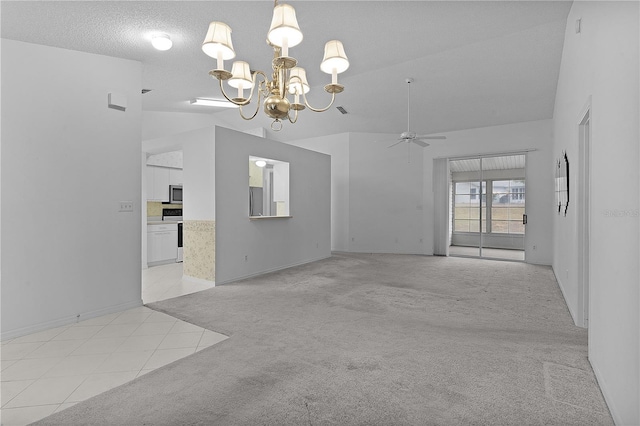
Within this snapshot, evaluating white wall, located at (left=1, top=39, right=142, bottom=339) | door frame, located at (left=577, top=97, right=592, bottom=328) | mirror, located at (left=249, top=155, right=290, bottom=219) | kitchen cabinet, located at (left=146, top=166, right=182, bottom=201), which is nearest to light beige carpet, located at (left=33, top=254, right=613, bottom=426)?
door frame, located at (left=577, top=97, right=592, bottom=328)

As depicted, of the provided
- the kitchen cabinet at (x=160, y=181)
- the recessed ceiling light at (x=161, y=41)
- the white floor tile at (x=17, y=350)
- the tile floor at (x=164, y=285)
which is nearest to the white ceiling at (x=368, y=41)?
the recessed ceiling light at (x=161, y=41)

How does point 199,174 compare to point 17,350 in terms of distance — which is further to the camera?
point 199,174

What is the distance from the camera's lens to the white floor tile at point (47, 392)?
197cm

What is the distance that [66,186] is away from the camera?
10.8ft

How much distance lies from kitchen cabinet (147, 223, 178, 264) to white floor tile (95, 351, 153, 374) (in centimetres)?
424

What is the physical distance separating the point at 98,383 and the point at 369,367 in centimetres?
186

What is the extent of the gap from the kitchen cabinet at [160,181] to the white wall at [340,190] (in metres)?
3.95

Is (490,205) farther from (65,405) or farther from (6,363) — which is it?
(6,363)

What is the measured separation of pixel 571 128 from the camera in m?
3.66

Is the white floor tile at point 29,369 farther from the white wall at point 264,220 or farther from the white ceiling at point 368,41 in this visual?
the white ceiling at point 368,41

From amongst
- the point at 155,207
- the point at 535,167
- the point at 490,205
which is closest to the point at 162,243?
the point at 155,207

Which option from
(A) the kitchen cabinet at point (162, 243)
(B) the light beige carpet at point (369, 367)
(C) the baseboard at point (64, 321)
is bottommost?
(B) the light beige carpet at point (369, 367)

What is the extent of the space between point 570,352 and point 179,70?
531 cm

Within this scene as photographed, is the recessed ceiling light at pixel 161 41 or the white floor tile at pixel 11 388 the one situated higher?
the recessed ceiling light at pixel 161 41
